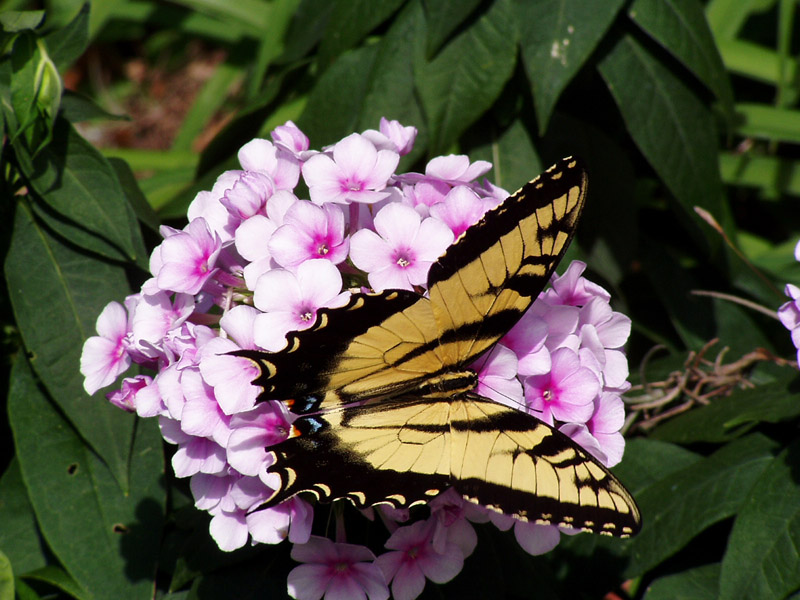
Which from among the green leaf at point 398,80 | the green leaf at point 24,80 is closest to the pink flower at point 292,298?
the green leaf at point 24,80

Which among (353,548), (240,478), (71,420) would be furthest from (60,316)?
(353,548)

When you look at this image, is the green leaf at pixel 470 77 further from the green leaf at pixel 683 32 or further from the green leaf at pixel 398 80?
the green leaf at pixel 683 32

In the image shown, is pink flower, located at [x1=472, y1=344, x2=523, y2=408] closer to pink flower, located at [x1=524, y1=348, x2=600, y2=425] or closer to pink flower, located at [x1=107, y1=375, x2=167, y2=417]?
pink flower, located at [x1=524, y1=348, x2=600, y2=425]

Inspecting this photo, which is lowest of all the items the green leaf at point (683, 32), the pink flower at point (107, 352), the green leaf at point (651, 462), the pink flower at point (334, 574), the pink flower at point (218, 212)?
the green leaf at point (651, 462)

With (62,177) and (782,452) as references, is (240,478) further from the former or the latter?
(782,452)

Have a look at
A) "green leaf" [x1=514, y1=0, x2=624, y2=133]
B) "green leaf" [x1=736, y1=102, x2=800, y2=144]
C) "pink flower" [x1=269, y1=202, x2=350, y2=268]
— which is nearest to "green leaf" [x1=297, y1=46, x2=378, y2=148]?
"green leaf" [x1=514, y1=0, x2=624, y2=133]

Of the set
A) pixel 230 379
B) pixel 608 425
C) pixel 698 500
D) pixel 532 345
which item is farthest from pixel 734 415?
pixel 230 379
